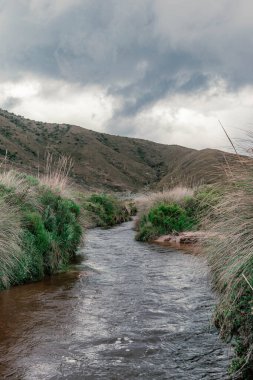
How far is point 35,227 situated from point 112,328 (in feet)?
12.4

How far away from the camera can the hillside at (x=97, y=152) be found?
A: 74.6 meters

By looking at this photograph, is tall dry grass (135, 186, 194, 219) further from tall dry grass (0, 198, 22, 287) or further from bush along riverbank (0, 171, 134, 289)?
tall dry grass (0, 198, 22, 287)

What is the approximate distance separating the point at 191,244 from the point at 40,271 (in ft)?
19.0

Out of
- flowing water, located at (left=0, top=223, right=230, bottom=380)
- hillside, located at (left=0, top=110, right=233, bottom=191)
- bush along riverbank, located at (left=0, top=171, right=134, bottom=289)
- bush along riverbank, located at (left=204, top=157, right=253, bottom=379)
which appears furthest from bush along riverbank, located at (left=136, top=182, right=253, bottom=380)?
hillside, located at (left=0, top=110, right=233, bottom=191)

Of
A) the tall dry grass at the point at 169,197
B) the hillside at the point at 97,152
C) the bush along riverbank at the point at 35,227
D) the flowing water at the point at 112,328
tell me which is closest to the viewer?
the flowing water at the point at 112,328

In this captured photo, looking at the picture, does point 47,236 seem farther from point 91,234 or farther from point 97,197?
point 97,197

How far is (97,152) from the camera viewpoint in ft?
314

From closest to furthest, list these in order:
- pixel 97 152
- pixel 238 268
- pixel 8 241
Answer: pixel 238 268
pixel 8 241
pixel 97 152

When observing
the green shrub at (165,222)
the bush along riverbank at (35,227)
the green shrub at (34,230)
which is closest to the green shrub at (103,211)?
the green shrub at (165,222)

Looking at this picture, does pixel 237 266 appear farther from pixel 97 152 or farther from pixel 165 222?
pixel 97 152

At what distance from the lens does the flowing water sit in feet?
14.2

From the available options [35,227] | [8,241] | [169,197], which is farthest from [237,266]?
[169,197]

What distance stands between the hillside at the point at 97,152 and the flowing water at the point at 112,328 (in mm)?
57318

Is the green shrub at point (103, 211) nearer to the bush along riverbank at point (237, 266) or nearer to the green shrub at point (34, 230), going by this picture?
the green shrub at point (34, 230)
